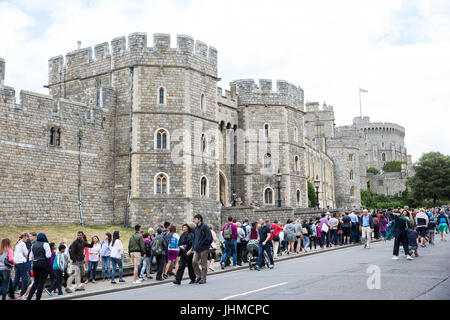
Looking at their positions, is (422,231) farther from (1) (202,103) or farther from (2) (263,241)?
(1) (202,103)

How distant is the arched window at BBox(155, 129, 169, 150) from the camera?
29688 mm

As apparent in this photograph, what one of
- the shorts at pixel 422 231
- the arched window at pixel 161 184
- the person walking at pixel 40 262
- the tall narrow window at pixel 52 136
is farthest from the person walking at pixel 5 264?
the arched window at pixel 161 184

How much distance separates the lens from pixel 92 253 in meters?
15.9

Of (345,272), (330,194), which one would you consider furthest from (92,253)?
(330,194)

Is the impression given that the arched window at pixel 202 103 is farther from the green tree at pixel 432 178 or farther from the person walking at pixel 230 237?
the green tree at pixel 432 178

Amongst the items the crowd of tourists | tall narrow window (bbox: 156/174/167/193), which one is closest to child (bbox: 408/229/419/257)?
the crowd of tourists

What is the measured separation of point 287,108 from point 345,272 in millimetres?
26234

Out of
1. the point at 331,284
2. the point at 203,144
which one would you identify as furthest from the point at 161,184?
the point at 331,284

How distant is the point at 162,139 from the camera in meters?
29.8

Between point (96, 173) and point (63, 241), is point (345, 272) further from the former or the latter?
point (96, 173)

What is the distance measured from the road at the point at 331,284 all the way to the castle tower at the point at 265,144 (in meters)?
21.3

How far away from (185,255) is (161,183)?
15.6m

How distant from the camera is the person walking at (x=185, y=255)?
1405cm
